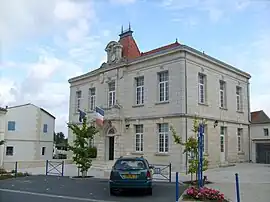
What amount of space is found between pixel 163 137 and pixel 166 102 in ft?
8.18

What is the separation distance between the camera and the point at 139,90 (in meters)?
25.9

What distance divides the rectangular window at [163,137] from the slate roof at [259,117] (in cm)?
1079

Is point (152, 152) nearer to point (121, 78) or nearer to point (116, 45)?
point (121, 78)

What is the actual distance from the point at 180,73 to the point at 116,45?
7.52 meters

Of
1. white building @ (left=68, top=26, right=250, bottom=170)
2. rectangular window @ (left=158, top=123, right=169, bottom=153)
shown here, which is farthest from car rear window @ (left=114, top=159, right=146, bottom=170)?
rectangular window @ (left=158, top=123, right=169, bottom=153)

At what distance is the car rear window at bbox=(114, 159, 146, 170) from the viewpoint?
12.1m

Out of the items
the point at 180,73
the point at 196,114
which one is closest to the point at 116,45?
the point at 180,73

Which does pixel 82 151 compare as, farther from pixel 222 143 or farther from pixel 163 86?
pixel 222 143

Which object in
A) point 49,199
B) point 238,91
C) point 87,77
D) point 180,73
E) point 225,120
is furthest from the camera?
point 87,77

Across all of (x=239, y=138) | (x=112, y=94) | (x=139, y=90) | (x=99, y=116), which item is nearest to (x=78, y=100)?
(x=112, y=94)

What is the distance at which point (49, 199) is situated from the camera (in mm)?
10883

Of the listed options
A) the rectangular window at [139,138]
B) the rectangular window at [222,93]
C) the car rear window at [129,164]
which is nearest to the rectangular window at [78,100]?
the rectangular window at [139,138]

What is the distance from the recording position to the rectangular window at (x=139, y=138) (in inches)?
984

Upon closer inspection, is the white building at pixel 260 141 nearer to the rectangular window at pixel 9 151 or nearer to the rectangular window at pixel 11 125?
the rectangular window at pixel 9 151
